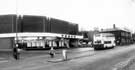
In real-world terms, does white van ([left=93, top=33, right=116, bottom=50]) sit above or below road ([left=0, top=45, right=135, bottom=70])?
above

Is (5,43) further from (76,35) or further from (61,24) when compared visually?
(76,35)

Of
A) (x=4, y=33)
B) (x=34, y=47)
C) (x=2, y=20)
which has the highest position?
(x=2, y=20)

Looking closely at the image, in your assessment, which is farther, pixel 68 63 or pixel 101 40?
pixel 101 40

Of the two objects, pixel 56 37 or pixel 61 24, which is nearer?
pixel 56 37

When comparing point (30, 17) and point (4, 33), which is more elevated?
point (30, 17)

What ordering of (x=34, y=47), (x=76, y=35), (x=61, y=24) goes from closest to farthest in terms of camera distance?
(x=34, y=47), (x=61, y=24), (x=76, y=35)

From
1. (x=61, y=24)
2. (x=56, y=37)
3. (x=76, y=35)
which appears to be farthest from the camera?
(x=76, y=35)

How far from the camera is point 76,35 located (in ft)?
266

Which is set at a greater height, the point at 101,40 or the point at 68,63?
the point at 101,40

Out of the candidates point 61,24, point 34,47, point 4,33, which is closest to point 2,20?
point 4,33

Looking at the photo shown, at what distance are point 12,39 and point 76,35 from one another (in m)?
26.8

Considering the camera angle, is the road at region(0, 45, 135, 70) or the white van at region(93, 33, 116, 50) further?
the white van at region(93, 33, 116, 50)

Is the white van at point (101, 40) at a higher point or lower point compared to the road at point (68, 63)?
higher

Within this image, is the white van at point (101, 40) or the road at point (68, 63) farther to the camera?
the white van at point (101, 40)
